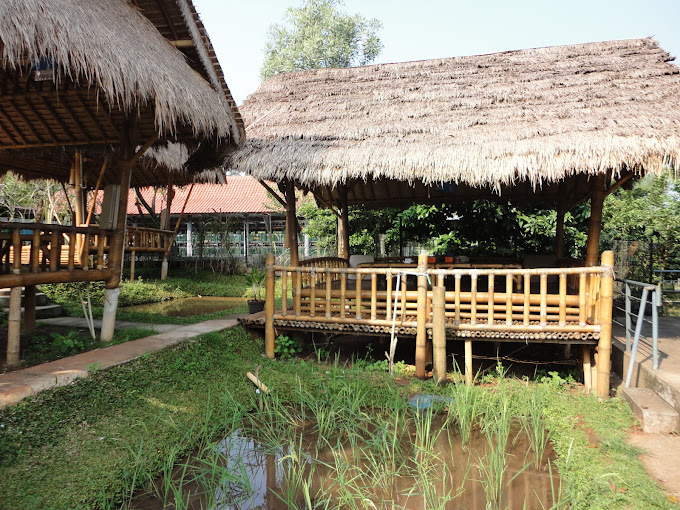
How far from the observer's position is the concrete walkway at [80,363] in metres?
3.29

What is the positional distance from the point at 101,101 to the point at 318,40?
14096mm

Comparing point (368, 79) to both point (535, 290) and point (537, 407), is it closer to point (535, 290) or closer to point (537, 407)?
point (535, 290)

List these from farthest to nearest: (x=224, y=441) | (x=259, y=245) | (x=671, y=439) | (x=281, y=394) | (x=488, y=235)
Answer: (x=259, y=245)
(x=488, y=235)
(x=281, y=394)
(x=224, y=441)
(x=671, y=439)

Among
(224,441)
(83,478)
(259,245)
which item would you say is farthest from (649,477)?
(259,245)

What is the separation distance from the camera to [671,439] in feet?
10.4

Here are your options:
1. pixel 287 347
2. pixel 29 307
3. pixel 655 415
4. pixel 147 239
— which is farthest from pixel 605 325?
pixel 147 239

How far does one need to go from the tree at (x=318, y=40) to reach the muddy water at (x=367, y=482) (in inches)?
676

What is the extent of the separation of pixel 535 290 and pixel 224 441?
4819mm

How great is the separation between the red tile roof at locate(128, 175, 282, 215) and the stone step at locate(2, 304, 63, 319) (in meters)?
9.63

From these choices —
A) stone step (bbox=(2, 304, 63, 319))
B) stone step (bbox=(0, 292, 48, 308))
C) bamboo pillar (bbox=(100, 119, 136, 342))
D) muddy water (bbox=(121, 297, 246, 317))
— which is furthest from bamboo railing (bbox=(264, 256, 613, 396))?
stone step (bbox=(0, 292, 48, 308))

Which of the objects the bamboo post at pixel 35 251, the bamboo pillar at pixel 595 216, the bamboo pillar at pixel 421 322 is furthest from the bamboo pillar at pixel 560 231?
the bamboo post at pixel 35 251

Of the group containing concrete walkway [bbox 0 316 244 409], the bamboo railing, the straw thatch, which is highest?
the straw thatch

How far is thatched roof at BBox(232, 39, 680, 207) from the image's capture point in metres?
4.89

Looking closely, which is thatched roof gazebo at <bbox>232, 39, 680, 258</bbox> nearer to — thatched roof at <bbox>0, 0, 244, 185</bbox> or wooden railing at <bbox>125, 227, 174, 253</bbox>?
thatched roof at <bbox>0, 0, 244, 185</bbox>
